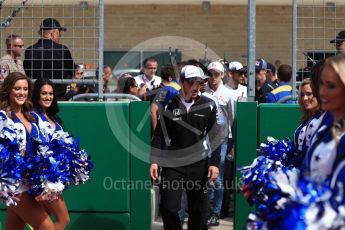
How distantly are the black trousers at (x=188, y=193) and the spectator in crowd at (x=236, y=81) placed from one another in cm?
202

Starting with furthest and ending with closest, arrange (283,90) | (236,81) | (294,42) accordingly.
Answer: (236,81), (283,90), (294,42)

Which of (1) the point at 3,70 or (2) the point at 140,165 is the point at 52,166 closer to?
(2) the point at 140,165

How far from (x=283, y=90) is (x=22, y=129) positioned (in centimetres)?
349

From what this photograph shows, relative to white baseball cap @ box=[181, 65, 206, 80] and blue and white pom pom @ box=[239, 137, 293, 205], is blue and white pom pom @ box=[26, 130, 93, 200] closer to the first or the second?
white baseball cap @ box=[181, 65, 206, 80]

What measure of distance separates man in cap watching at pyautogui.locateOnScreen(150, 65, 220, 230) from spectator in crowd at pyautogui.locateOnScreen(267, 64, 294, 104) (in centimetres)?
100

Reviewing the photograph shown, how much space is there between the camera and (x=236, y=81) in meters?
9.98

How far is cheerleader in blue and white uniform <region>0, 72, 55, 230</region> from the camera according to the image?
692 cm

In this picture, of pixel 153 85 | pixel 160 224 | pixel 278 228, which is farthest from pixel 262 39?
pixel 278 228

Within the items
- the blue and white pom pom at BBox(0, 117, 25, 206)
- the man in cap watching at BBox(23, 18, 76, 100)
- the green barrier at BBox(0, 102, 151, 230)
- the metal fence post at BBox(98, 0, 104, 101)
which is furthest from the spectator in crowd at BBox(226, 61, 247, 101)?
the blue and white pom pom at BBox(0, 117, 25, 206)

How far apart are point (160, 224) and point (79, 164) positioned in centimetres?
229

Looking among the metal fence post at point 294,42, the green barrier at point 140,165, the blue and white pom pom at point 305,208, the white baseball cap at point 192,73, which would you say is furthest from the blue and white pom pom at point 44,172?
the blue and white pom pom at point 305,208

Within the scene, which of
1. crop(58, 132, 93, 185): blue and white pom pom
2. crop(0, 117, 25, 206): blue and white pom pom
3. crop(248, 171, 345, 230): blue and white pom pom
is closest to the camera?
crop(248, 171, 345, 230): blue and white pom pom

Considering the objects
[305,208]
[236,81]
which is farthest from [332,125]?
[236,81]

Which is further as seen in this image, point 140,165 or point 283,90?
point 283,90
